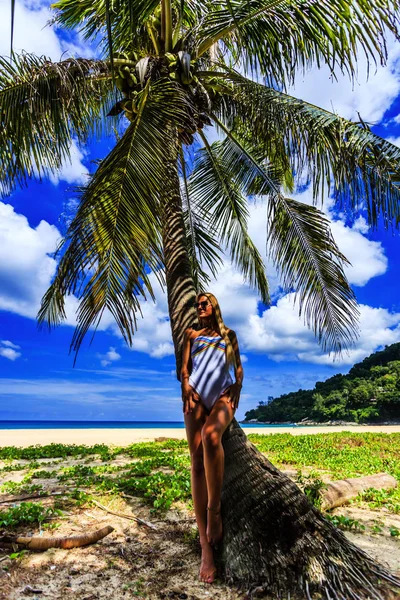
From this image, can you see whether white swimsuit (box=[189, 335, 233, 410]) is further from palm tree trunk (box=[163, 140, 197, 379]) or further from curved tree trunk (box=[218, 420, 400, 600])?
curved tree trunk (box=[218, 420, 400, 600])

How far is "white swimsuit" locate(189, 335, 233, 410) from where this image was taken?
3.42 metres

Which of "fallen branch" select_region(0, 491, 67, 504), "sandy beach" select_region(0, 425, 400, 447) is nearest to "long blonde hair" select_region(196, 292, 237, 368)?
"fallen branch" select_region(0, 491, 67, 504)

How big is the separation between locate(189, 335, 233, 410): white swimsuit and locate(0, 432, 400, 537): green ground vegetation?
206 centimetres

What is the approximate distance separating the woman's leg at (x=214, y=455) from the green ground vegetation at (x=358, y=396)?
37.7m

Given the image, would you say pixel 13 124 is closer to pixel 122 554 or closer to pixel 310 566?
pixel 122 554

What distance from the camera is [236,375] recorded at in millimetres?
3553

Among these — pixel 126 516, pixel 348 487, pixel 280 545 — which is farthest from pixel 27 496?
pixel 348 487

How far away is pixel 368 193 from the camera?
16.5ft

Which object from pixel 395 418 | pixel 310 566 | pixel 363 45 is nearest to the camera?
pixel 310 566

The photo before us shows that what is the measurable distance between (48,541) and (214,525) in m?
1.58

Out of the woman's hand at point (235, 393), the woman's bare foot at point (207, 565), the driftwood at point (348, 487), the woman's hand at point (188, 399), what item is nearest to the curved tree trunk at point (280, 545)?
the woman's bare foot at point (207, 565)

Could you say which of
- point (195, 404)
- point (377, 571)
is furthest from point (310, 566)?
point (195, 404)

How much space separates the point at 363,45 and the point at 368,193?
5.84ft

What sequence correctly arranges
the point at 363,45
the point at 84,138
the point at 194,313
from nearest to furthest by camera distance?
the point at 194,313
the point at 363,45
the point at 84,138
